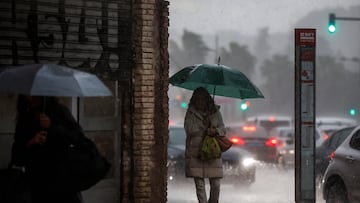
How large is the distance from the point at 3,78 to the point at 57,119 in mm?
559

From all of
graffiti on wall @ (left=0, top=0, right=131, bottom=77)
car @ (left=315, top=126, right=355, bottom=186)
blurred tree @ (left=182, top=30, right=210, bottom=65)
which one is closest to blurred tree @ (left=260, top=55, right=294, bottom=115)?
blurred tree @ (left=182, top=30, right=210, bottom=65)

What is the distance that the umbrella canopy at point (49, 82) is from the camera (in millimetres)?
6027

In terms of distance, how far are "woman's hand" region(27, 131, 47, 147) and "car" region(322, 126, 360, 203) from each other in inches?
223

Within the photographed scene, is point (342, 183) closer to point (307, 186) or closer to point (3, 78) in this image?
point (307, 186)

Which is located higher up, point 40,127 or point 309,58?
point 309,58

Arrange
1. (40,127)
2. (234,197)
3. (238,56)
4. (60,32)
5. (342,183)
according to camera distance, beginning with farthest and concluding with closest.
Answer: (238,56) → (234,197) → (342,183) → (60,32) → (40,127)

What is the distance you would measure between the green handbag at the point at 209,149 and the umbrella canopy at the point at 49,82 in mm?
3854

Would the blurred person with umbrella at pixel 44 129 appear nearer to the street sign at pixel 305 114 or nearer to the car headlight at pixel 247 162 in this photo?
the street sign at pixel 305 114

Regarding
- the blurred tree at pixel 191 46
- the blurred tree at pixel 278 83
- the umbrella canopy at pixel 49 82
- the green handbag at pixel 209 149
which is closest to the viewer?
the umbrella canopy at pixel 49 82

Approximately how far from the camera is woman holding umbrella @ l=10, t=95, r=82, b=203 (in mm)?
6102

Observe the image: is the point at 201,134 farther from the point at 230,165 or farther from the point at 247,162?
the point at 247,162

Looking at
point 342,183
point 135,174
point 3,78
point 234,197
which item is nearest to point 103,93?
point 3,78

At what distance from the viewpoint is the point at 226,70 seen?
10.5 m

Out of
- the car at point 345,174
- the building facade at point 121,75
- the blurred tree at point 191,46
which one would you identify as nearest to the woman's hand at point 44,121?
the building facade at point 121,75
